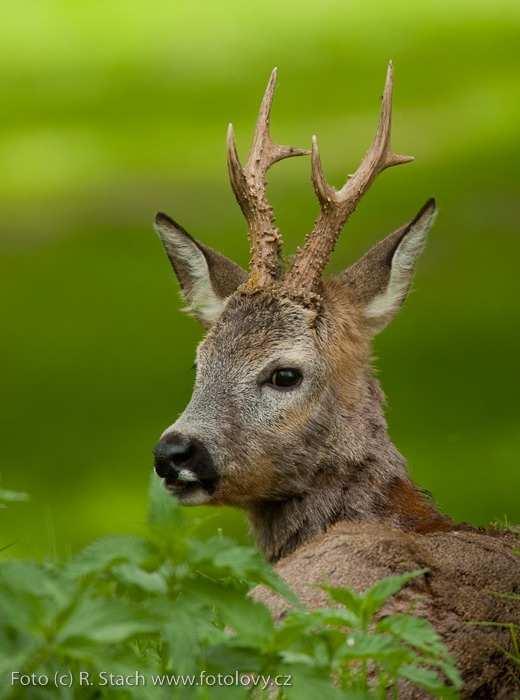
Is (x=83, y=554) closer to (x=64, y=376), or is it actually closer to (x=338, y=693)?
(x=338, y=693)

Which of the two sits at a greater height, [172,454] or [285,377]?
[285,377]

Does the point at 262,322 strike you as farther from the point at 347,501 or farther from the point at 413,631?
the point at 413,631

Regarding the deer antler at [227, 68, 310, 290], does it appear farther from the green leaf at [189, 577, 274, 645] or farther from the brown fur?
the green leaf at [189, 577, 274, 645]

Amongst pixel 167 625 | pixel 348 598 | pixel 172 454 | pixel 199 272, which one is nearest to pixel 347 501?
pixel 172 454

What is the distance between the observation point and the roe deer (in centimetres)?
463

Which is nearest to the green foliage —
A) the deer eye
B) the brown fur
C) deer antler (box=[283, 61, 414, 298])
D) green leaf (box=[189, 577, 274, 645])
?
green leaf (box=[189, 577, 274, 645])

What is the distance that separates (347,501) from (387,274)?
801 mm

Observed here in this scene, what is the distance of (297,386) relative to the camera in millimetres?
4824

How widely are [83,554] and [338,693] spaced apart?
1.48ft

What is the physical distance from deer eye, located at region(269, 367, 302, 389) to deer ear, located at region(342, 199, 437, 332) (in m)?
0.36

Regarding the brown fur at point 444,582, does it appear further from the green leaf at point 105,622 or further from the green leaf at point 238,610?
the green leaf at point 105,622

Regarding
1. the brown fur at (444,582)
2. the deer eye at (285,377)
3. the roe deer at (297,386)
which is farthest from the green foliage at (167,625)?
the deer eye at (285,377)

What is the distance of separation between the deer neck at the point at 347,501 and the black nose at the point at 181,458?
251 millimetres

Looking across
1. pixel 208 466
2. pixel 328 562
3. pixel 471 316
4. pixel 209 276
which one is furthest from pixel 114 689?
pixel 471 316
